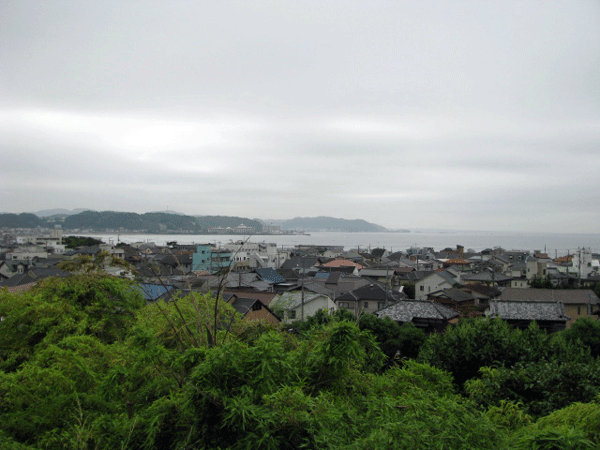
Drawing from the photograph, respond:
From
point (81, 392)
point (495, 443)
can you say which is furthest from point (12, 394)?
point (495, 443)

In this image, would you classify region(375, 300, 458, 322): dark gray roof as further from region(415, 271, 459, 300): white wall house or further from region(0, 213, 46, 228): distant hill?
region(0, 213, 46, 228): distant hill

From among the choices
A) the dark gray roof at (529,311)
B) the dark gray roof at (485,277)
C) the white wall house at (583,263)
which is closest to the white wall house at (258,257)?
the dark gray roof at (485,277)

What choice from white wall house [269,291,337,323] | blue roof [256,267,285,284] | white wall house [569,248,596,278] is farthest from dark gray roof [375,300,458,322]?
white wall house [569,248,596,278]

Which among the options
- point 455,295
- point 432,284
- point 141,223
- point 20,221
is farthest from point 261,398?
point 141,223

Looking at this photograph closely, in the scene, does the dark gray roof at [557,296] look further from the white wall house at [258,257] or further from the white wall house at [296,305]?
the white wall house at [258,257]

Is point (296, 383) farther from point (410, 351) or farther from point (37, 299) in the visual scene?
point (410, 351)

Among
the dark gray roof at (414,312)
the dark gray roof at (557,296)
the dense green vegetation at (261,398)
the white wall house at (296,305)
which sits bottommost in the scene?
the white wall house at (296,305)
